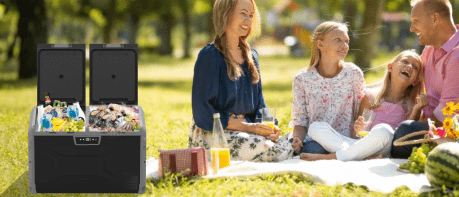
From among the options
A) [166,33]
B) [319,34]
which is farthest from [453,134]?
[166,33]

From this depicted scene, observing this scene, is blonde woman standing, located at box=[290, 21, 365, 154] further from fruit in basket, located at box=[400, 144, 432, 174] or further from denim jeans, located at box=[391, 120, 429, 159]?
fruit in basket, located at box=[400, 144, 432, 174]

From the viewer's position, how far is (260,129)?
479cm

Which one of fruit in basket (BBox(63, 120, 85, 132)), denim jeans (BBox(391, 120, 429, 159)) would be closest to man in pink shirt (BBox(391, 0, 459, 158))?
denim jeans (BBox(391, 120, 429, 159))

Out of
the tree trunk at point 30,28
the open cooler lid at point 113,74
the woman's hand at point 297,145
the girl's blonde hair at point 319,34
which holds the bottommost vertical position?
the woman's hand at point 297,145

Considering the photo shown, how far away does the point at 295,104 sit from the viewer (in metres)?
5.28

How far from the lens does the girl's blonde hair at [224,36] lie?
4.78m

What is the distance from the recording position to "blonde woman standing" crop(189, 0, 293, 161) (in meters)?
4.68

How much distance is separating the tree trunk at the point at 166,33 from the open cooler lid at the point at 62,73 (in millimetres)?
30575

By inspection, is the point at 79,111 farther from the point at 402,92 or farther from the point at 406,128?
the point at 402,92

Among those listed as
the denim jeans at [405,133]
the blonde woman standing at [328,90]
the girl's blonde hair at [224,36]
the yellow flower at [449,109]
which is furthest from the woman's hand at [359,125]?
the girl's blonde hair at [224,36]

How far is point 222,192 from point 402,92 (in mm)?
2181

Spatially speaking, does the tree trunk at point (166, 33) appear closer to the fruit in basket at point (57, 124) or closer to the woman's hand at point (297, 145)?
the woman's hand at point (297, 145)

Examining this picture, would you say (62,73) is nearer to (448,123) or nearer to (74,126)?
(74,126)

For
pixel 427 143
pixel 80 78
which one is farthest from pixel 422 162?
pixel 80 78
